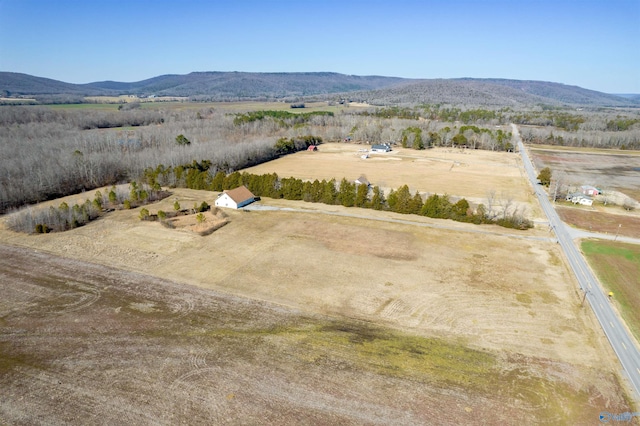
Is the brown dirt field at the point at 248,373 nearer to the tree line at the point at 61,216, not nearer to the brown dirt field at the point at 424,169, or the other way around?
the tree line at the point at 61,216

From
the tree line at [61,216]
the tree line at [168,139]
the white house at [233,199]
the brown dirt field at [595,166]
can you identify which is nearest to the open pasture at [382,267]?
the tree line at [61,216]

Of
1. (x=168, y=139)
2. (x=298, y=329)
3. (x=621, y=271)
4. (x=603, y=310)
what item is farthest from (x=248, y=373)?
(x=168, y=139)

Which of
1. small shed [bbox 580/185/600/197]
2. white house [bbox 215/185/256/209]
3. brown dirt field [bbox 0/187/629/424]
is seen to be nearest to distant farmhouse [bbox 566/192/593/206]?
small shed [bbox 580/185/600/197]

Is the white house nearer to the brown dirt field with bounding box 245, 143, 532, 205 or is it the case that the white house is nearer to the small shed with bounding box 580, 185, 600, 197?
the brown dirt field with bounding box 245, 143, 532, 205

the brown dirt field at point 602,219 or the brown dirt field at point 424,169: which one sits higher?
the brown dirt field at point 424,169

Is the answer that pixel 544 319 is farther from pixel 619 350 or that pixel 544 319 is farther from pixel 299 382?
pixel 299 382

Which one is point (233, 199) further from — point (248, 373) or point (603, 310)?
point (603, 310)
